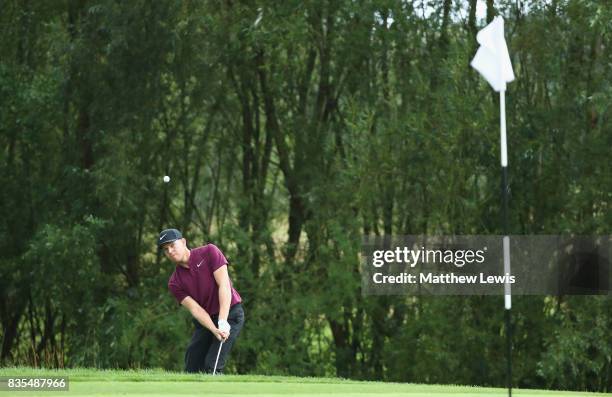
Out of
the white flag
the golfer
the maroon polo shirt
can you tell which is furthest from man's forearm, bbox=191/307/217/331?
the white flag

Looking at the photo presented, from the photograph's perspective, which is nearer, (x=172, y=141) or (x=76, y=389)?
(x=76, y=389)

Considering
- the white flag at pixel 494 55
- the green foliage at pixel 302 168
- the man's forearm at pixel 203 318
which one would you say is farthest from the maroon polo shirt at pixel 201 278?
the green foliage at pixel 302 168

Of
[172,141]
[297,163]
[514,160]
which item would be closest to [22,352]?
[172,141]

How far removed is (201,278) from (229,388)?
118cm

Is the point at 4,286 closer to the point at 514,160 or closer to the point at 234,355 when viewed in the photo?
the point at 234,355

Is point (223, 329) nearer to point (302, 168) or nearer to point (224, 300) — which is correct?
point (224, 300)

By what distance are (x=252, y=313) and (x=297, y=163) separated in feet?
11.1

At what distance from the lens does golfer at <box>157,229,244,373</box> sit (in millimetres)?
9414

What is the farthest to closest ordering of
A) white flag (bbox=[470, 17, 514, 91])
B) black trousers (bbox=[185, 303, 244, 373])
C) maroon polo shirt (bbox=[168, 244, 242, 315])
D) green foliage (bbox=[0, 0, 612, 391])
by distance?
green foliage (bbox=[0, 0, 612, 391])
white flag (bbox=[470, 17, 514, 91])
black trousers (bbox=[185, 303, 244, 373])
maroon polo shirt (bbox=[168, 244, 242, 315])

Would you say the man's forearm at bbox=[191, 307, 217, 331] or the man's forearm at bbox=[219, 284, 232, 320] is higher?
the man's forearm at bbox=[219, 284, 232, 320]

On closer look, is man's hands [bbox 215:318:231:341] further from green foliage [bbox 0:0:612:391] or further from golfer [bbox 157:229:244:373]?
green foliage [bbox 0:0:612:391]

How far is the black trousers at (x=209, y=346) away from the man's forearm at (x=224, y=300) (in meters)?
0.28

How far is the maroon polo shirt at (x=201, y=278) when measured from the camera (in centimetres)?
952

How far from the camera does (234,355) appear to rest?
22.0 m
